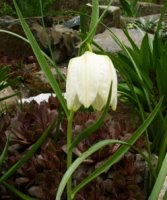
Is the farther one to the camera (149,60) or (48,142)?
(149,60)

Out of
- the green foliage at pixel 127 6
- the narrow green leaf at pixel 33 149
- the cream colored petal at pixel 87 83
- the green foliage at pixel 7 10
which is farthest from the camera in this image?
the green foliage at pixel 7 10

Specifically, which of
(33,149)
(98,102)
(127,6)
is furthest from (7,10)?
(98,102)

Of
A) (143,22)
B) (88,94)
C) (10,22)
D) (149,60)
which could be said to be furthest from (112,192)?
(143,22)

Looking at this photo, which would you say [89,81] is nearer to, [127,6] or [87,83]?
[87,83]

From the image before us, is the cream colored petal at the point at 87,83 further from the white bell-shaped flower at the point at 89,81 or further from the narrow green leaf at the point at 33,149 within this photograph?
the narrow green leaf at the point at 33,149

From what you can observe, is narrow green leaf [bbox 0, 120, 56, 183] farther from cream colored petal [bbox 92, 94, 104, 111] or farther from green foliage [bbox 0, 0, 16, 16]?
green foliage [bbox 0, 0, 16, 16]

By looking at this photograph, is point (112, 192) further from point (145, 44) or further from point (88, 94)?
point (145, 44)

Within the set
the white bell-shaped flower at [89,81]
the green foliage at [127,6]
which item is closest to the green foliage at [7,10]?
the green foliage at [127,6]

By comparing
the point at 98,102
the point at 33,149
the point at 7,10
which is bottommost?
the point at 7,10
